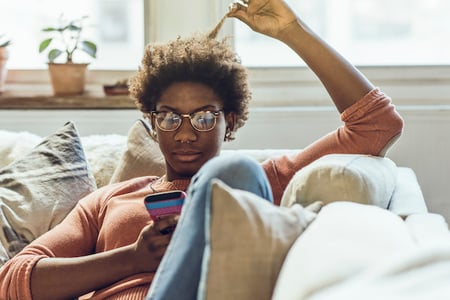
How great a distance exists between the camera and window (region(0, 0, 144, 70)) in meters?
2.99

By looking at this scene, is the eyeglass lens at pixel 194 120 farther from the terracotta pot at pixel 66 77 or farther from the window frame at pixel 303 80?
the terracotta pot at pixel 66 77

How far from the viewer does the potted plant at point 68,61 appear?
2854 mm

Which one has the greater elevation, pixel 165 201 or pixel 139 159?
pixel 165 201

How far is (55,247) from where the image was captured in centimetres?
179

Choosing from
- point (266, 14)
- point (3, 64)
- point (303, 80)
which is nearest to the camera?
point (266, 14)

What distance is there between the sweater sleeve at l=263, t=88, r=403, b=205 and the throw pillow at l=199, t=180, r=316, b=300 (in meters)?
0.66

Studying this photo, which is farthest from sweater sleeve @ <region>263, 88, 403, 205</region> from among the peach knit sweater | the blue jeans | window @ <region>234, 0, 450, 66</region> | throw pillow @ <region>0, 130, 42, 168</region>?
window @ <region>234, 0, 450, 66</region>

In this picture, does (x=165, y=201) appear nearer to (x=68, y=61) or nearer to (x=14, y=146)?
(x=14, y=146)

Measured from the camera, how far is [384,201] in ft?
5.44

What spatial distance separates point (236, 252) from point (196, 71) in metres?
0.75

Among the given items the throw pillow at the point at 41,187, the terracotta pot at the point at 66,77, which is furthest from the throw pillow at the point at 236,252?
the terracotta pot at the point at 66,77

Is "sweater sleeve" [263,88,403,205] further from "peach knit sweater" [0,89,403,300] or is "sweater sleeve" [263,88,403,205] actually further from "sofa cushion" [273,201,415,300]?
"sofa cushion" [273,201,415,300]

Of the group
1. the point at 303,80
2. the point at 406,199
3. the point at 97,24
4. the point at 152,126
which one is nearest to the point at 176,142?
the point at 152,126

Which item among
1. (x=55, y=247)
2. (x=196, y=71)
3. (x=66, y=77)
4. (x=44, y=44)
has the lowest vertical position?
(x=55, y=247)
